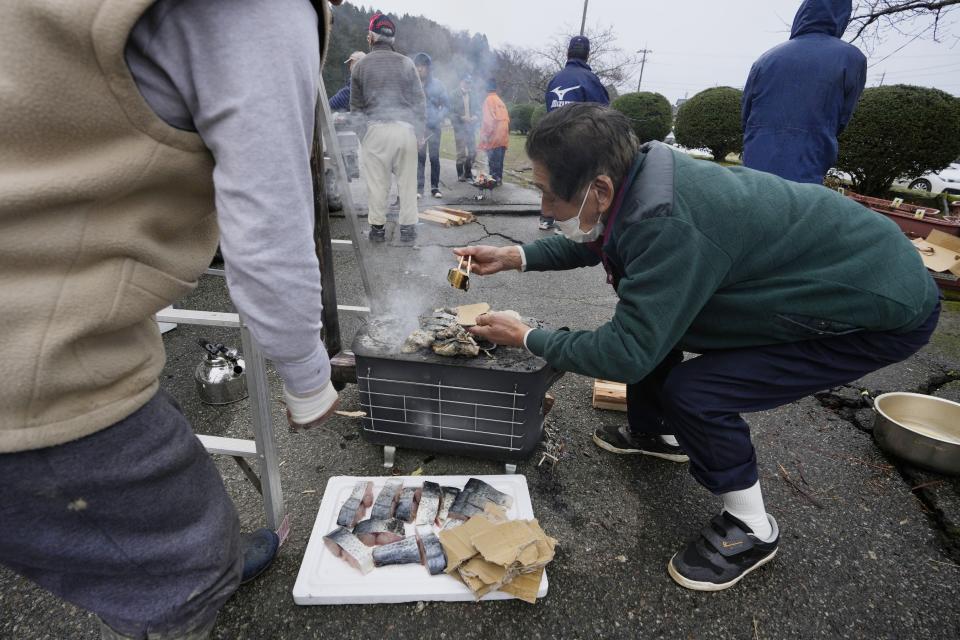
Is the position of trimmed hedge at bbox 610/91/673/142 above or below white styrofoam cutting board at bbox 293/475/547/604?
above

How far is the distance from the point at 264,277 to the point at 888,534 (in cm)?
289

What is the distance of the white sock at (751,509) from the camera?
78.4 inches

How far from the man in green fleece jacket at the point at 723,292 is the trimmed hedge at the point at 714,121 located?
1261 centimetres

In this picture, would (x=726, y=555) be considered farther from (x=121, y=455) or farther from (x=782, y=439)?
(x=121, y=455)

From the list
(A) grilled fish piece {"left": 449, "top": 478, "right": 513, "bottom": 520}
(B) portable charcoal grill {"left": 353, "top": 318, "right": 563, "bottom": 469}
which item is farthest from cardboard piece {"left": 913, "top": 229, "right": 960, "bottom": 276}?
(A) grilled fish piece {"left": 449, "top": 478, "right": 513, "bottom": 520}

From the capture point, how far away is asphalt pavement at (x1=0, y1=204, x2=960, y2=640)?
1802 mm

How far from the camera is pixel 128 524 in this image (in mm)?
1004

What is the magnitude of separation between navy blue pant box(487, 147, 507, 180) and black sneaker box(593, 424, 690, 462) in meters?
7.75

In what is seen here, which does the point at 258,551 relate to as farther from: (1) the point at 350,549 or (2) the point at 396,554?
(2) the point at 396,554

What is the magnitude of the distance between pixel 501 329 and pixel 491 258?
0.61 m

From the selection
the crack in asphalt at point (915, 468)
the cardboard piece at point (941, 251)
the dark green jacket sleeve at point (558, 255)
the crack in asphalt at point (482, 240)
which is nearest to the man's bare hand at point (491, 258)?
the dark green jacket sleeve at point (558, 255)

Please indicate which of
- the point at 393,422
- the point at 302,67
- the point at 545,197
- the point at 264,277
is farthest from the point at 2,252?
the point at 393,422

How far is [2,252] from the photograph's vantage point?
0.79m

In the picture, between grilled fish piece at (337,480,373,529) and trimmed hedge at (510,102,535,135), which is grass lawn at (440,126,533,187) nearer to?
trimmed hedge at (510,102,535,135)
